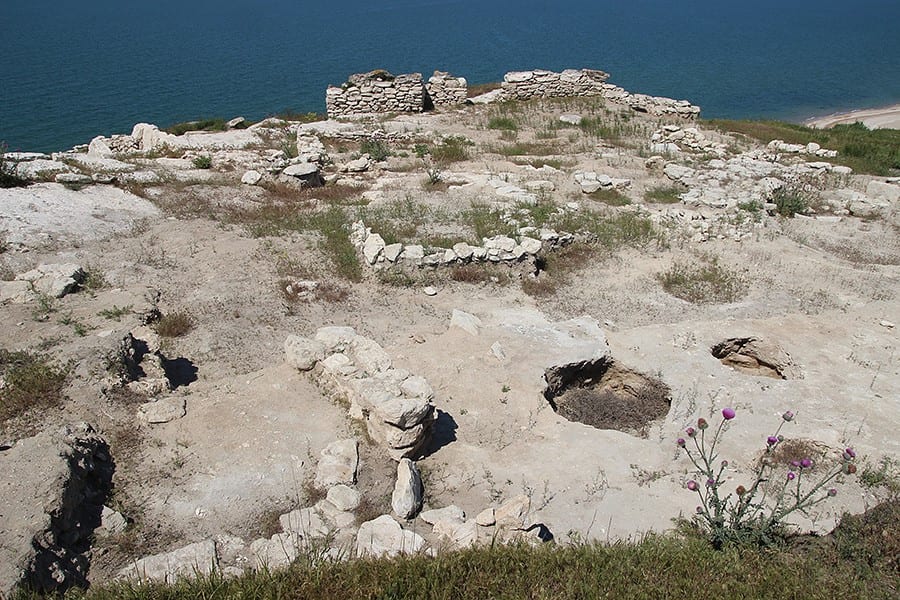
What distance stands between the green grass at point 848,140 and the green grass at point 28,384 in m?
26.7

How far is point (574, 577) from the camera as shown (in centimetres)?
519

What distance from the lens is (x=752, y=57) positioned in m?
74.4

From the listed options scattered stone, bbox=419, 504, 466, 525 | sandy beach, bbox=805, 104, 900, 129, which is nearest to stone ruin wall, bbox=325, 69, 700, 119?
sandy beach, bbox=805, 104, 900, 129

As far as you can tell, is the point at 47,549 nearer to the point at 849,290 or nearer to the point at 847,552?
the point at 847,552

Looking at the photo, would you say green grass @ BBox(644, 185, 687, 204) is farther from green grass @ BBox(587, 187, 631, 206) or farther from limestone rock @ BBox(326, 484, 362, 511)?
limestone rock @ BBox(326, 484, 362, 511)

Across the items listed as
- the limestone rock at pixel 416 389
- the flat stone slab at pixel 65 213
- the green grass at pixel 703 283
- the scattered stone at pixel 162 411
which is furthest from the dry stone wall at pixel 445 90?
the scattered stone at pixel 162 411

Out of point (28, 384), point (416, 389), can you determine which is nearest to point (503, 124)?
point (416, 389)

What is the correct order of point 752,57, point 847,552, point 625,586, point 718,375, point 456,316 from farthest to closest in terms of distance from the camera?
point 752,57 < point 456,316 < point 718,375 < point 847,552 < point 625,586

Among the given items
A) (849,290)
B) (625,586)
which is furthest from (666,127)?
(625,586)

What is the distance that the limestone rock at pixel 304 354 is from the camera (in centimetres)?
923

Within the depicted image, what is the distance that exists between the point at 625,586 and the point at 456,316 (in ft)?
21.5

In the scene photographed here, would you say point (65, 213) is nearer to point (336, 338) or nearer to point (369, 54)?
point (336, 338)

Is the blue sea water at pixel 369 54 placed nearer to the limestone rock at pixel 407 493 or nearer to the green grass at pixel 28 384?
the green grass at pixel 28 384

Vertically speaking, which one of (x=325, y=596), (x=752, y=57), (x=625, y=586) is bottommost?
(x=752, y=57)
